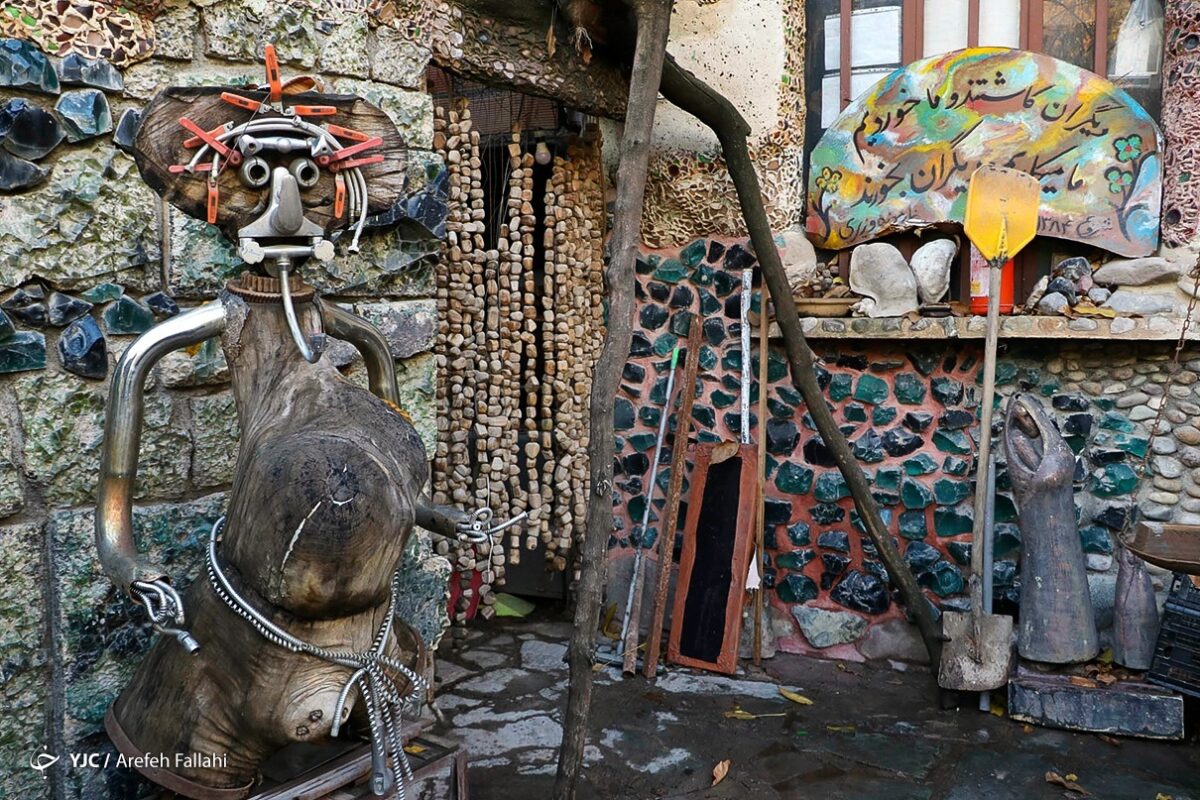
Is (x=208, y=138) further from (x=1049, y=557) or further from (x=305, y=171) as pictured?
(x=1049, y=557)

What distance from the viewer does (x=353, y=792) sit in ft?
7.06

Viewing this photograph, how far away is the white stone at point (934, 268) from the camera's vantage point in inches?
159

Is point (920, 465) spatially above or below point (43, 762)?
above

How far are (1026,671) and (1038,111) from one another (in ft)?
6.90

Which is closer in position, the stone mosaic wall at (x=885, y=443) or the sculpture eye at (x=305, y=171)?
the sculpture eye at (x=305, y=171)

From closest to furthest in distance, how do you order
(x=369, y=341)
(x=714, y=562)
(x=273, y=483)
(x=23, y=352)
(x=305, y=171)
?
(x=273, y=483) < (x=305, y=171) < (x=23, y=352) < (x=369, y=341) < (x=714, y=562)

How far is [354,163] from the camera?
2023 millimetres

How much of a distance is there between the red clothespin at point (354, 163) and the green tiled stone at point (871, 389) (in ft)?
8.74

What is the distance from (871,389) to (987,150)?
1036 mm

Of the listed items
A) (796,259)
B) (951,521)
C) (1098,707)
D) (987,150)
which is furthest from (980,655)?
(987,150)

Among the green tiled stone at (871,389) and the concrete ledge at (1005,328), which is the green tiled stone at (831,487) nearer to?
the green tiled stone at (871,389)

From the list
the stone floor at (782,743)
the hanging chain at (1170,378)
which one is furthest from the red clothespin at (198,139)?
the hanging chain at (1170,378)

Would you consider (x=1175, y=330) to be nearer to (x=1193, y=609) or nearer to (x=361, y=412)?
(x=1193, y=609)

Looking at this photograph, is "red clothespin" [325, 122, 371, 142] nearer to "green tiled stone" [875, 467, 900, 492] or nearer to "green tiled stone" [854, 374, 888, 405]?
"green tiled stone" [854, 374, 888, 405]
